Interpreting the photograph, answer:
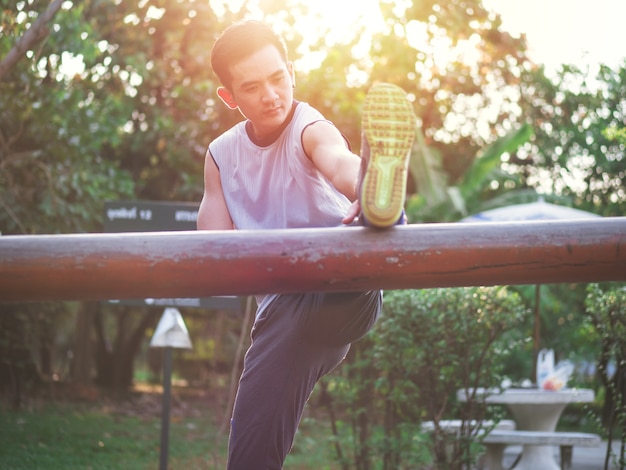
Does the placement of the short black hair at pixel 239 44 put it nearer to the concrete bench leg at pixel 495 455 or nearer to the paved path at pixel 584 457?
the concrete bench leg at pixel 495 455

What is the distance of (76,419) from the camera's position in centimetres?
999

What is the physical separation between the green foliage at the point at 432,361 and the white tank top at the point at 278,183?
285cm

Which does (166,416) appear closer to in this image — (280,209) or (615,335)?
(615,335)

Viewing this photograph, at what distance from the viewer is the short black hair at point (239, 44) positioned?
2.63 meters

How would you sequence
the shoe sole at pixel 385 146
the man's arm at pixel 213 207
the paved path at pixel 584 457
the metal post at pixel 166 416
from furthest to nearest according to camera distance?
1. the paved path at pixel 584 457
2. the metal post at pixel 166 416
3. the man's arm at pixel 213 207
4. the shoe sole at pixel 385 146

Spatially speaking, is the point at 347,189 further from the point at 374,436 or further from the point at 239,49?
the point at 374,436

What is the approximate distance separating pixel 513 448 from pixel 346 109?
485 centimetres

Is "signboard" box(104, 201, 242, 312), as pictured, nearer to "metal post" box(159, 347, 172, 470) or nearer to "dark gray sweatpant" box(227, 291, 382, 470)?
"metal post" box(159, 347, 172, 470)

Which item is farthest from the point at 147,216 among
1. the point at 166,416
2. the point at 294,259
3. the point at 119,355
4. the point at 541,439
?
the point at 119,355

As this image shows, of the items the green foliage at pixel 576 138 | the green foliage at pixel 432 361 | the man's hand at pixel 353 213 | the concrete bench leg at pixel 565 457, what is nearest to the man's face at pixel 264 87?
the man's hand at pixel 353 213

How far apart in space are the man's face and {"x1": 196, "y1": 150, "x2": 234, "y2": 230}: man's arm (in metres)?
0.29

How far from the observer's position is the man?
99.4 inches

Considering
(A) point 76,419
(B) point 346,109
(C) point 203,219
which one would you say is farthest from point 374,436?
(B) point 346,109

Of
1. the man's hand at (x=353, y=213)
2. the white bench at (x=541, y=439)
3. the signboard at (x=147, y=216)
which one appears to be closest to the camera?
the man's hand at (x=353, y=213)
